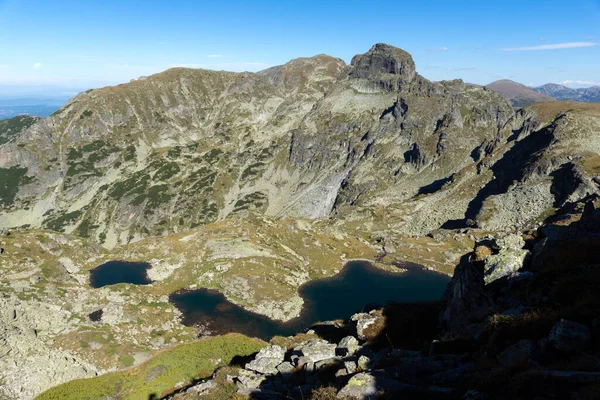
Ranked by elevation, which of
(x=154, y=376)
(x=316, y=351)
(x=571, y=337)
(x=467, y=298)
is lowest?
(x=154, y=376)

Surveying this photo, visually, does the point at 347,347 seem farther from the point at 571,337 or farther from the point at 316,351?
the point at 571,337

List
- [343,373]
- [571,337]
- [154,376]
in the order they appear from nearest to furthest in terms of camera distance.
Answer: [571,337] → [343,373] → [154,376]

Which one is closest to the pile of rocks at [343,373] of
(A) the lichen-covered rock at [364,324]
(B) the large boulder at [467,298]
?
(A) the lichen-covered rock at [364,324]

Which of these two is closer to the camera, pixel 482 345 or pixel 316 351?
pixel 482 345

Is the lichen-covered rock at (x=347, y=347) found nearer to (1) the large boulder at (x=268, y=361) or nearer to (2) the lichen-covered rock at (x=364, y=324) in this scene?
(2) the lichen-covered rock at (x=364, y=324)

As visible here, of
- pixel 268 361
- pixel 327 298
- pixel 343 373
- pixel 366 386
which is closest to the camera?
pixel 366 386

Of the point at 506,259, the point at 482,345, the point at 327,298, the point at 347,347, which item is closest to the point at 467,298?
the point at 506,259

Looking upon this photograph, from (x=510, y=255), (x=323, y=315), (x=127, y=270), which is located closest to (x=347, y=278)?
(x=323, y=315)
